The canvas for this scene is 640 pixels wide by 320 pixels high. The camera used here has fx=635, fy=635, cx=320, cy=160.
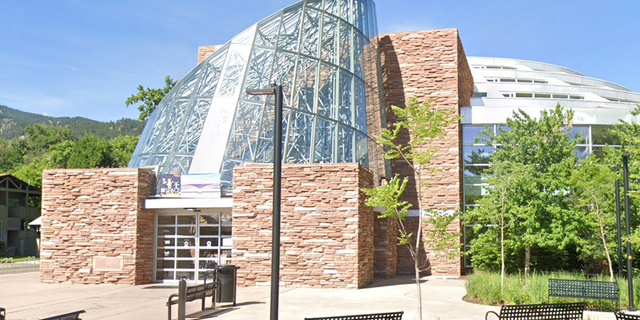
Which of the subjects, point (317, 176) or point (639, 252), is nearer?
point (317, 176)

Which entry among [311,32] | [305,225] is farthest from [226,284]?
[311,32]

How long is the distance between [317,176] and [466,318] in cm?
837

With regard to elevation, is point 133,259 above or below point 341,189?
below

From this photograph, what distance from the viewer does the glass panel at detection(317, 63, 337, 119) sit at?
24703 millimetres

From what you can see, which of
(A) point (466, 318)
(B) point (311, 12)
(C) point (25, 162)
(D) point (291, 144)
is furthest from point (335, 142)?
(C) point (25, 162)

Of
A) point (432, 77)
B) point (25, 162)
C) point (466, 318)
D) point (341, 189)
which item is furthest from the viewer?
point (25, 162)

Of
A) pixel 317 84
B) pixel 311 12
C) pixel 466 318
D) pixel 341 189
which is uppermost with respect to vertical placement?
pixel 311 12

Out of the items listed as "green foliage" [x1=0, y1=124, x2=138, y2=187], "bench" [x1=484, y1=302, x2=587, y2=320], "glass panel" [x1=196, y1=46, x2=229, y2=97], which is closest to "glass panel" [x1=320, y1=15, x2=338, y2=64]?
"glass panel" [x1=196, y1=46, x2=229, y2=97]

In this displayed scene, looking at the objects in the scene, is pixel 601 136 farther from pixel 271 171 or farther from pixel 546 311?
pixel 546 311

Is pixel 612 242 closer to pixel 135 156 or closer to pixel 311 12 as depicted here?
pixel 311 12

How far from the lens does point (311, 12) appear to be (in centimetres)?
2677

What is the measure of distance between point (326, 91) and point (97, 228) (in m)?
9.99

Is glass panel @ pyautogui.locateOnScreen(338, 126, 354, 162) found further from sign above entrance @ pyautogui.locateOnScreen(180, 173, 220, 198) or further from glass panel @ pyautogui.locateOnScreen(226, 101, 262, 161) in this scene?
sign above entrance @ pyautogui.locateOnScreen(180, 173, 220, 198)

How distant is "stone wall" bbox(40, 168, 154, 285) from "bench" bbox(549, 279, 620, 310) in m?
13.5
